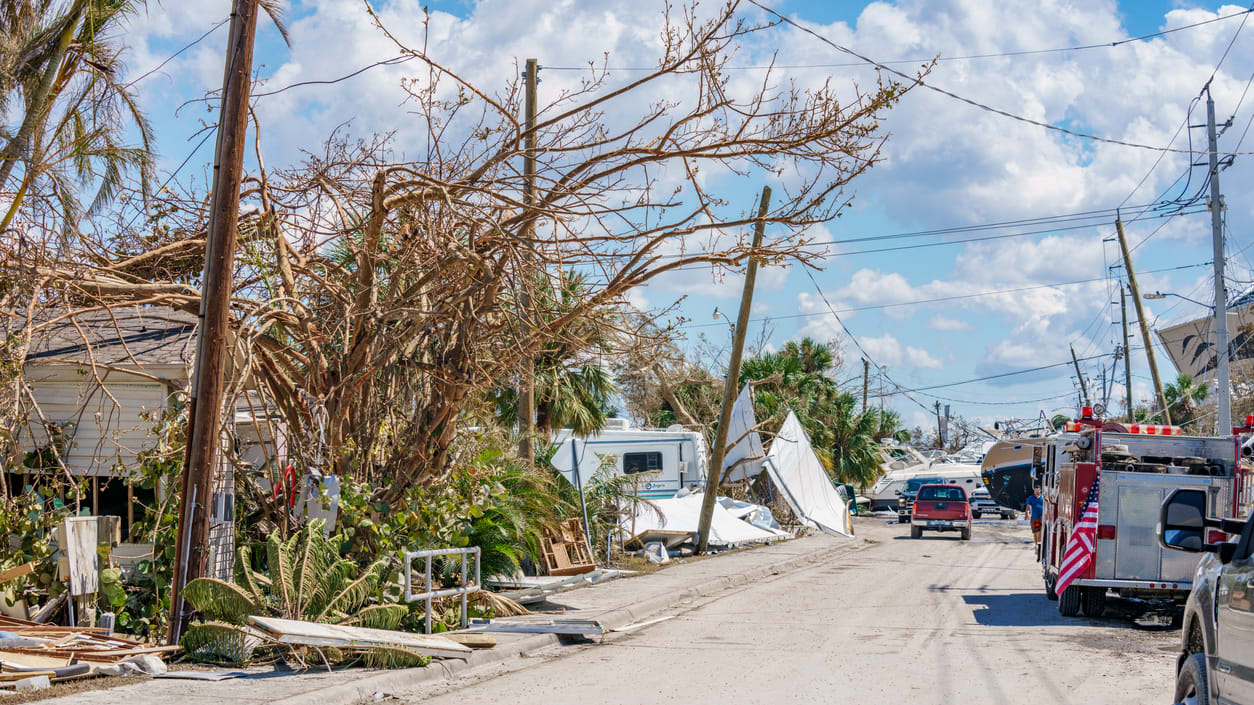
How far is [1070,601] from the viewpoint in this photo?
13.8 m

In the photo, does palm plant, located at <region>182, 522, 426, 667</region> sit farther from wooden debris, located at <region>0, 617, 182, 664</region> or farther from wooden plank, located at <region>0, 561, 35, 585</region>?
wooden plank, located at <region>0, 561, 35, 585</region>

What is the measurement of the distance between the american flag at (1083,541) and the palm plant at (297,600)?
833 centimetres

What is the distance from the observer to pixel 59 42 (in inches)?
613

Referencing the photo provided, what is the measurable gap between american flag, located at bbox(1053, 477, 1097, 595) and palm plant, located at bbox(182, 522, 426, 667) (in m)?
8.33

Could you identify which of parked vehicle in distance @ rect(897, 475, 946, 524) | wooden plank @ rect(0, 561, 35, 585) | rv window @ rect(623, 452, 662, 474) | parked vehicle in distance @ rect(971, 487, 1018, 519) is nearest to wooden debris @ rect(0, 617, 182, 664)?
wooden plank @ rect(0, 561, 35, 585)

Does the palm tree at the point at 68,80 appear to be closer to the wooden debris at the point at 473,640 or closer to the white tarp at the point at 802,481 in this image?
the wooden debris at the point at 473,640

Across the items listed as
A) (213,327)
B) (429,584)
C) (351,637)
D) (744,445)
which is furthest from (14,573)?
(744,445)

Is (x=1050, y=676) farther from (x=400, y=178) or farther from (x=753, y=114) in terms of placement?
(x=400, y=178)

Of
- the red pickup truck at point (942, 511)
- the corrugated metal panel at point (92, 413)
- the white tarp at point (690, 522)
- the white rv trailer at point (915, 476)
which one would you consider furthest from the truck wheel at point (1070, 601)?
the white rv trailer at point (915, 476)

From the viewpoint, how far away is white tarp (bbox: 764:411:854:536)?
30.7m

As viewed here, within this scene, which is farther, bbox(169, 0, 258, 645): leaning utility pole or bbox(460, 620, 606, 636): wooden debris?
bbox(460, 620, 606, 636): wooden debris

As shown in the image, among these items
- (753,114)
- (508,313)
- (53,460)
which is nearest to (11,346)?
(53,460)

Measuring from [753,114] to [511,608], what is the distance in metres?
6.63

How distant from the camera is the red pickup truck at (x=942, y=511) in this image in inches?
1268
